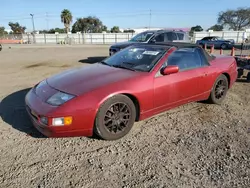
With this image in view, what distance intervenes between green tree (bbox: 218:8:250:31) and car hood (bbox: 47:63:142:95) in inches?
2866

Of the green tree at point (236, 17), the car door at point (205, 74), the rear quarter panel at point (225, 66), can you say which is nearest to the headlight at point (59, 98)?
the car door at point (205, 74)

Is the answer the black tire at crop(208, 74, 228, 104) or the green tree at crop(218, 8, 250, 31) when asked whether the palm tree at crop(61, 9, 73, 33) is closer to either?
the green tree at crop(218, 8, 250, 31)

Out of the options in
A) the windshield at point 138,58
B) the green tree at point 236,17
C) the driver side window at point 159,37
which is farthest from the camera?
the green tree at point 236,17

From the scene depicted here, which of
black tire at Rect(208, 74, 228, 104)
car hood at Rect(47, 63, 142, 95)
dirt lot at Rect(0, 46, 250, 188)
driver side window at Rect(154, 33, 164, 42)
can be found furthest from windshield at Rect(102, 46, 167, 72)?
driver side window at Rect(154, 33, 164, 42)

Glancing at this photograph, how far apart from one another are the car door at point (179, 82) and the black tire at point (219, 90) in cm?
55

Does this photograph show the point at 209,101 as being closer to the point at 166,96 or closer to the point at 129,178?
the point at 166,96

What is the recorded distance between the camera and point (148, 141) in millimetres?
3139

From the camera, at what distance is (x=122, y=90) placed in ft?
10.0

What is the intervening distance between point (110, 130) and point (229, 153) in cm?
168

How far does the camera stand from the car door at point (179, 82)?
11.3ft

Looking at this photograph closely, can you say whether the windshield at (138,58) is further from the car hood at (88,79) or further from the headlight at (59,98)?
the headlight at (59,98)

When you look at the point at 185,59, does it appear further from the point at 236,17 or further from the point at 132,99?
the point at 236,17

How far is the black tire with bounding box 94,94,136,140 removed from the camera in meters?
2.95

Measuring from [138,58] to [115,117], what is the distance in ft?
4.27
